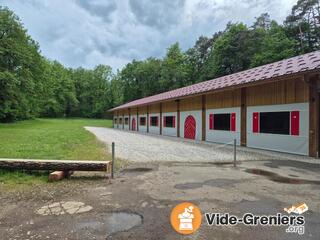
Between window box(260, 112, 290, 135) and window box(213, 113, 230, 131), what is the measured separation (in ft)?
8.62

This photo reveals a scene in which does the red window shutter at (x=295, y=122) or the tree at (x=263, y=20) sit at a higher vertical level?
the tree at (x=263, y=20)

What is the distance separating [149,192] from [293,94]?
907 cm

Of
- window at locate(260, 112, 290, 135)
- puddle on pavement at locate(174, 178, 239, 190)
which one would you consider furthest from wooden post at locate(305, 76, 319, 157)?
puddle on pavement at locate(174, 178, 239, 190)

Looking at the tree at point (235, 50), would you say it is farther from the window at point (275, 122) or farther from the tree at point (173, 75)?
the window at point (275, 122)

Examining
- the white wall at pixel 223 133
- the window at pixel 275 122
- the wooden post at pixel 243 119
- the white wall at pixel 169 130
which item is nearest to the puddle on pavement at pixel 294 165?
the window at pixel 275 122

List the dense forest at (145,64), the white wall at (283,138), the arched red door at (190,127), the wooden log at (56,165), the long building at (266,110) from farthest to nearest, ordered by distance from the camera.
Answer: the dense forest at (145,64) → the arched red door at (190,127) → the white wall at (283,138) → the long building at (266,110) → the wooden log at (56,165)

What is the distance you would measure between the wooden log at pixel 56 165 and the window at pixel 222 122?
34.3 ft

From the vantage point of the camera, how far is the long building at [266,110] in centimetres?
1102

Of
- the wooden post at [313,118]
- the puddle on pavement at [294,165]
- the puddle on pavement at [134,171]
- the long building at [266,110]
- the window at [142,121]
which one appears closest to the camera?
the puddle on pavement at [134,171]

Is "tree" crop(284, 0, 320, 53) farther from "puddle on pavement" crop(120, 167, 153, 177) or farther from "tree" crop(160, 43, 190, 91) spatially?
"puddle on pavement" crop(120, 167, 153, 177)

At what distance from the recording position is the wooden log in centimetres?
682

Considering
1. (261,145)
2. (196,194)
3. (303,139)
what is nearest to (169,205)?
(196,194)

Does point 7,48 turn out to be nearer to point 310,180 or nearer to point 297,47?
point 310,180

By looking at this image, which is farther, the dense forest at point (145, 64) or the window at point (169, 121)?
the dense forest at point (145, 64)
